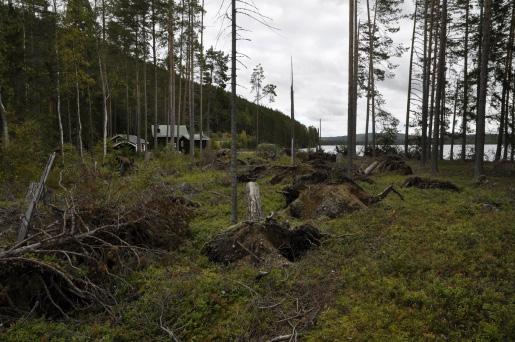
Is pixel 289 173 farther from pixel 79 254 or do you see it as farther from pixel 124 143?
pixel 124 143

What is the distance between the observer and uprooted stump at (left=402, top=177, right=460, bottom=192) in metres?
13.8

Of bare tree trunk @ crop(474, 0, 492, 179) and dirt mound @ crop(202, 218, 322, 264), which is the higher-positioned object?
bare tree trunk @ crop(474, 0, 492, 179)

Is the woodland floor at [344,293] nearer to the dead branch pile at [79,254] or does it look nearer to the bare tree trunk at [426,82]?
the dead branch pile at [79,254]

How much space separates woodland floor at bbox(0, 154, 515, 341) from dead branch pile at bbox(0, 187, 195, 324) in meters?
0.38

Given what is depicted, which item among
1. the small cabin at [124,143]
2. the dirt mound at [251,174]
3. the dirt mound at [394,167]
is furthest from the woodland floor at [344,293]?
the small cabin at [124,143]

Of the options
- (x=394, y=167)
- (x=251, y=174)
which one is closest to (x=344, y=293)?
(x=251, y=174)

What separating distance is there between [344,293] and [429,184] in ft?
33.3

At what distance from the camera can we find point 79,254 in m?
5.96

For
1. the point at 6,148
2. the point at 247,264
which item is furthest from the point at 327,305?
the point at 6,148

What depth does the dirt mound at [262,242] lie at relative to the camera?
24.8ft

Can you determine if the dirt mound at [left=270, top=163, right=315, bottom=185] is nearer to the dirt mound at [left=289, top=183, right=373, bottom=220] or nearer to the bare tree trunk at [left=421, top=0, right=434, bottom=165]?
the dirt mound at [left=289, top=183, right=373, bottom=220]

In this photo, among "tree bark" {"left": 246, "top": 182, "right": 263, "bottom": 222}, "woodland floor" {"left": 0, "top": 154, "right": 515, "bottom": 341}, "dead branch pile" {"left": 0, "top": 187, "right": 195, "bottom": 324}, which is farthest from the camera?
"tree bark" {"left": 246, "top": 182, "right": 263, "bottom": 222}

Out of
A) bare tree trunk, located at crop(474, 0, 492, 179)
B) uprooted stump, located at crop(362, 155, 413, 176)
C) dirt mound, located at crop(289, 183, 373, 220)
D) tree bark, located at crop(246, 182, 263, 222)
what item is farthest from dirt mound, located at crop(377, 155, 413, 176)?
tree bark, located at crop(246, 182, 263, 222)

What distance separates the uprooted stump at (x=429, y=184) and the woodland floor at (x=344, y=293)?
5.25 m
